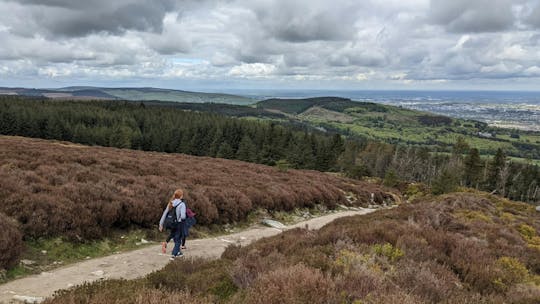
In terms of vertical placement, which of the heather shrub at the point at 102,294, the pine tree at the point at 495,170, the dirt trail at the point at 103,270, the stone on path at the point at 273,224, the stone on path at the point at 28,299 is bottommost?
the pine tree at the point at 495,170

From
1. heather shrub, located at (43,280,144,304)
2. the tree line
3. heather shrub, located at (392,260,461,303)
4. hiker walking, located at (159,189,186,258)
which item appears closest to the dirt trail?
hiker walking, located at (159,189,186,258)

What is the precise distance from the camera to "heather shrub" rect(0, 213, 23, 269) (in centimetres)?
820

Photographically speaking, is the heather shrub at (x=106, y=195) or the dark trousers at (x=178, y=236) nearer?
the dark trousers at (x=178, y=236)

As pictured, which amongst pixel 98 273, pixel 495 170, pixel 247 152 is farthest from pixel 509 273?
pixel 495 170

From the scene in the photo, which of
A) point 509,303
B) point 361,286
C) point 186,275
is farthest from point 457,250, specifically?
point 186,275

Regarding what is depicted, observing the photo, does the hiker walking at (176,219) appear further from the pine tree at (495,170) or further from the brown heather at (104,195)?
the pine tree at (495,170)

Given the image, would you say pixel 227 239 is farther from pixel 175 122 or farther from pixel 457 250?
pixel 175 122

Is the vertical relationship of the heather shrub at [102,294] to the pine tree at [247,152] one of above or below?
above

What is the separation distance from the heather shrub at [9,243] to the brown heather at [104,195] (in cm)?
4

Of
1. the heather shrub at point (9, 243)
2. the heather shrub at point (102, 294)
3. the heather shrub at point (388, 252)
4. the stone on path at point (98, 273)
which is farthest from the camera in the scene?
the stone on path at point (98, 273)

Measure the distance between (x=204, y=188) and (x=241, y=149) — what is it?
67445 mm

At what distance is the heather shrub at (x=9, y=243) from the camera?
8.20 metres

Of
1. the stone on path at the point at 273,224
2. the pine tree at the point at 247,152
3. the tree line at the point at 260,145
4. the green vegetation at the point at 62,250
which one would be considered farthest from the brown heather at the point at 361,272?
the pine tree at the point at 247,152

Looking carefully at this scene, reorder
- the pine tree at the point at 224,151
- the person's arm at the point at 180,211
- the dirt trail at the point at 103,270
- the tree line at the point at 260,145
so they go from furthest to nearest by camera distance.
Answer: the pine tree at the point at 224,151, the tree line at the point at 260,145, the person's arm at the point at 180,211, the dirt trail at the point at 103,270
